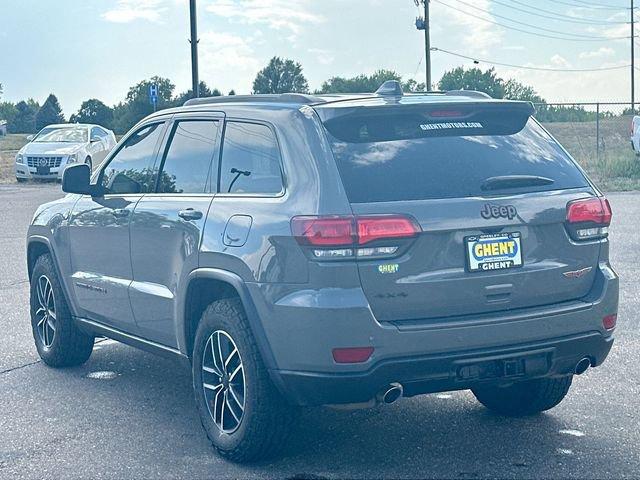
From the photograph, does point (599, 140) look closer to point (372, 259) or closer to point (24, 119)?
point (372, 259)

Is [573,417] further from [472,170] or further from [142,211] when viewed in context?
[142,211]

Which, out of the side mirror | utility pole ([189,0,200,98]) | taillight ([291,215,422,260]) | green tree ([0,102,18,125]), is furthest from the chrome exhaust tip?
green tree ([0,102,18,125])

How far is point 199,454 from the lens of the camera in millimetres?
5762

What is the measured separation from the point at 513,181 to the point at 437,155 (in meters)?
0.39

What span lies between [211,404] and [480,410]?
167cm

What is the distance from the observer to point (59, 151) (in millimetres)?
30375

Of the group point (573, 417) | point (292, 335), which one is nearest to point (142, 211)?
point (292, 335)

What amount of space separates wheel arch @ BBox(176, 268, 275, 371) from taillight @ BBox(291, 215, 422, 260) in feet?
1.56

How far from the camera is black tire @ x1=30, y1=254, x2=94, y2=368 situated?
7.73 m

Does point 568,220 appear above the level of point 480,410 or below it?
above

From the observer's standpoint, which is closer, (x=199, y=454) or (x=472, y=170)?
(x=472, y=170)

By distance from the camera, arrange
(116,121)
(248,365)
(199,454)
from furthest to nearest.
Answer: (116,121)
(199,454)
(248,365)

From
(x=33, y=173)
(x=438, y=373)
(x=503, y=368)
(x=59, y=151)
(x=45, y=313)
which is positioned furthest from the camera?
(x=33, y=173)

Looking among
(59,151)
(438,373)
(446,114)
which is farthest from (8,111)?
(438,373)
